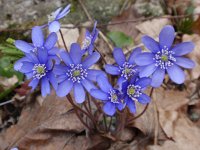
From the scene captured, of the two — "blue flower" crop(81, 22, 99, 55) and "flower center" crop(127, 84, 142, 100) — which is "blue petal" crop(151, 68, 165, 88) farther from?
"blue flower" crop(81, 22, 99, 55)

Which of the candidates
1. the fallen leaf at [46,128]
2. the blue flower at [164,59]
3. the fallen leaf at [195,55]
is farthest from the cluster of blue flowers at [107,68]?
the fallen leaf at [195,55]

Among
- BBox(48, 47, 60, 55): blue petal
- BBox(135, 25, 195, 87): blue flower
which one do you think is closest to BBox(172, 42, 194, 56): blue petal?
BBox(135, 25, 195, 87): blue flower

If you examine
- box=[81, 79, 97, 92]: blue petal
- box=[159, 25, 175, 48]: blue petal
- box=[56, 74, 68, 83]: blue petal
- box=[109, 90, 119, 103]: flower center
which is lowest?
box=[109, 90, 119, 103]: flower center

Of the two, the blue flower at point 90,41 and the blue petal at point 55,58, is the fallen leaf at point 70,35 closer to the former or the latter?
the blue flower at point 90,41

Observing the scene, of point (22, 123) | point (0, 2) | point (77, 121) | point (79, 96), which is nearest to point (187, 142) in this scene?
point (77, 121)

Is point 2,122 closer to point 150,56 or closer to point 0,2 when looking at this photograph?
point 0,2

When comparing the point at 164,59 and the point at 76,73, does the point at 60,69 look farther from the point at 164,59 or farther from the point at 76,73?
the point at 164,59

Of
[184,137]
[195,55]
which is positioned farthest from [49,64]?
[195,55]
